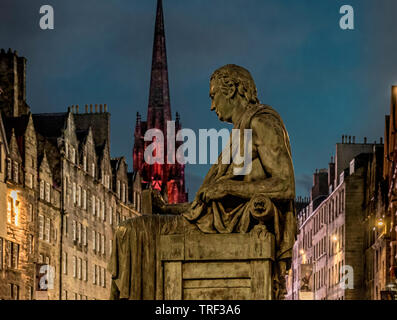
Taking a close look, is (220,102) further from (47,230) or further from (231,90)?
(47,230)

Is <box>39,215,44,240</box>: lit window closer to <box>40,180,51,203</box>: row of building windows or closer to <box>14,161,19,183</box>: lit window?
<box>40,180,51,203</box>: row of building windows

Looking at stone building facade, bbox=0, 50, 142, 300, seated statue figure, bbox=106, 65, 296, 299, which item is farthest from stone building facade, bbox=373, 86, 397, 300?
seated statue figure, bbox=106, 65, 296, 299

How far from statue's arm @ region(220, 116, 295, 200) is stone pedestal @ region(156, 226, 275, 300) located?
456mm

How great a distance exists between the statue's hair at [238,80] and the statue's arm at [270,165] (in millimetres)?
516

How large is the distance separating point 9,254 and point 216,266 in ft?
182

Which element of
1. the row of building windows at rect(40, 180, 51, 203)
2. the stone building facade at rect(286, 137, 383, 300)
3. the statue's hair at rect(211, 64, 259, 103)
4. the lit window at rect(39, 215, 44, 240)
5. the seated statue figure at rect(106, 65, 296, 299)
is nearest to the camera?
the seated statue figure at rect(106, 65, 296, 299)

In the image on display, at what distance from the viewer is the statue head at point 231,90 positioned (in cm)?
1106

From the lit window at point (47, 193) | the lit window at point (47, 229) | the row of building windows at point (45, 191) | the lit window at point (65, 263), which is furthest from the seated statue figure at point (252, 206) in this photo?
the lit window at point (65, 263)

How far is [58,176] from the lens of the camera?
76500 millimetres

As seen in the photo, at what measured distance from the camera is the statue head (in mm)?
11062

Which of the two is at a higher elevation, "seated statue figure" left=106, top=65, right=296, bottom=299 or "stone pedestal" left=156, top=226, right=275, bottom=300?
"seated statue figure" left=106, top=65, right=296, bottom=299

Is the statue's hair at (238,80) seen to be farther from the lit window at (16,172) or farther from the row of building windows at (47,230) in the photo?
the row of building windows at (47,230)
